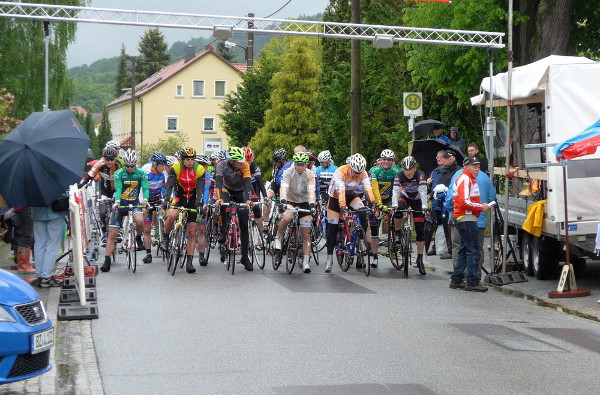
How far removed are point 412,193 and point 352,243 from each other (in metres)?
1.37

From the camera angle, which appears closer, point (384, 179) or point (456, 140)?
point (384, 179)

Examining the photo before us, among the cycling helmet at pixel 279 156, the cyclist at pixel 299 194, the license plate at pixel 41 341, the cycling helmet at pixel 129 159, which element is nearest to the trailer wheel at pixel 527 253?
the cyclist at pixel 299 194

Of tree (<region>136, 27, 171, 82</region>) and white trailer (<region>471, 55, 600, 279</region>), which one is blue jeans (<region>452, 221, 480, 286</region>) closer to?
white trailer (<region>471, 55, 600, 279</region>)

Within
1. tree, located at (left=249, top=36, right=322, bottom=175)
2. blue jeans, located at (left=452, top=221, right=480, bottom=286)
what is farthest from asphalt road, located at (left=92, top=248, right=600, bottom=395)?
tree, located at (left=249, top=36, right=322, bottom=175)

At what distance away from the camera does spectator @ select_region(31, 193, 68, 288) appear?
13836 mm

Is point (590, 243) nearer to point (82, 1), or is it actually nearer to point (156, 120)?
point (82, 1)

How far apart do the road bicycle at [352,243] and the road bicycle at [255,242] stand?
133 centimetres

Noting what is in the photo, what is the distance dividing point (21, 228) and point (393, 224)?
20.7ft

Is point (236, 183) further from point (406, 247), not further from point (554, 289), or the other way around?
point (554, 289)

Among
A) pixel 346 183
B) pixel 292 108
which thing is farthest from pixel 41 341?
pixel 292 108

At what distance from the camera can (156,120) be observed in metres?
104

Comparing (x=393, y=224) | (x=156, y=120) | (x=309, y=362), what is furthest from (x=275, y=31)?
(x=156, y=120)

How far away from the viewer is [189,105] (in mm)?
105188

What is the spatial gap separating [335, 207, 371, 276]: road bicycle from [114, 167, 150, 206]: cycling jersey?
11.3ft
